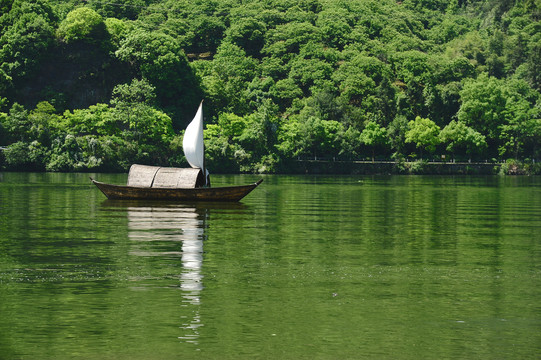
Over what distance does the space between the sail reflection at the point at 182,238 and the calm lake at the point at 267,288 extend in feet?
0.26

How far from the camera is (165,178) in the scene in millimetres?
61562

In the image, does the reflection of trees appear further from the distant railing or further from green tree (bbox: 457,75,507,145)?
green tree (bbox: 457,75,507,145)

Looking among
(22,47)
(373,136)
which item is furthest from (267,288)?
(22,47)

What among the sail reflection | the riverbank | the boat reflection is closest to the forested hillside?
the riverbank

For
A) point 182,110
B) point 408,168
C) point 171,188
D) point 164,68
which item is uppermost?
point 164,68

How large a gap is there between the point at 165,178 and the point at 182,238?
2552cm

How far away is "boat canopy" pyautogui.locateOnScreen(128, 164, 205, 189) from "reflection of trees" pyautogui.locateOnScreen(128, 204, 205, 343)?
161 inches

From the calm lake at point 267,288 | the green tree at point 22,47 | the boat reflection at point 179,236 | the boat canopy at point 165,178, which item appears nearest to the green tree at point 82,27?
the green tree at point 22,47

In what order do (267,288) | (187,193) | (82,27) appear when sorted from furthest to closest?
(82,27) → (187,193) → (267,288)

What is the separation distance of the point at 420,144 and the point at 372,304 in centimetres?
13980

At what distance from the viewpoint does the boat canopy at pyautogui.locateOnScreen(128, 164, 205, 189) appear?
2409 inches

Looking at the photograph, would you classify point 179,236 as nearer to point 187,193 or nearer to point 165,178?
point 187,193

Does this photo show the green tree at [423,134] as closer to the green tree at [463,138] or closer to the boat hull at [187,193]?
the green tree at [463,138]

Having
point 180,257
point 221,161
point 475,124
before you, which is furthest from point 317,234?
point 475,124
